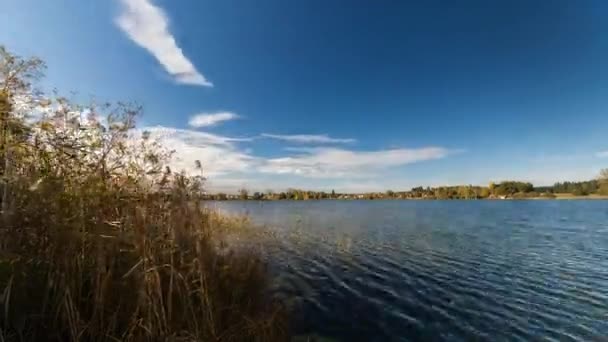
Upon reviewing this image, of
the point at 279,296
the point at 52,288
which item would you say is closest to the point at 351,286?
the point at 279,296

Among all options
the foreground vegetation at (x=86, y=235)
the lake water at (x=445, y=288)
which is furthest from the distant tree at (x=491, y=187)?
the foreground vegetation at (x=86, y=235)

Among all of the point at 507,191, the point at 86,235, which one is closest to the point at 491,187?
the point at 507,191

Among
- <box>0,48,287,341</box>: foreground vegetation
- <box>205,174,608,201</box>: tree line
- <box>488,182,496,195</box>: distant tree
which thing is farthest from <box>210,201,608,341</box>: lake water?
<box>488,182,496,195</box>: distant tree

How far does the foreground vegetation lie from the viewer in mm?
3896

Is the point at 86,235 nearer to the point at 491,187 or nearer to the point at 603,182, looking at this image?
the point at 603,182

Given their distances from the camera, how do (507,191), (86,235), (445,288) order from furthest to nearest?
1. (507,191)
2. (445,288)
3. (86,235)

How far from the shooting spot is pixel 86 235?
432 centimetres

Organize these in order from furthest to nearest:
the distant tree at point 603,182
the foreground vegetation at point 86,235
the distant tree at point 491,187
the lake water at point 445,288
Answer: the distant tree at point 491,187 → the distant tree at point 603,182 → the lake water at point 445,288 → the foreground vegetation at point 86,235

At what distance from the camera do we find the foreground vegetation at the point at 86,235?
3896mm

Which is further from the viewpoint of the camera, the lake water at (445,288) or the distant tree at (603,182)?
the distant tree at (603,182)

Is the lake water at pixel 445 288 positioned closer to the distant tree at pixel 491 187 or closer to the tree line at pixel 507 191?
the tree line at pixel 507 191

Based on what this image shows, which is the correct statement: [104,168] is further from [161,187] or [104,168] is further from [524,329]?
[524,329]

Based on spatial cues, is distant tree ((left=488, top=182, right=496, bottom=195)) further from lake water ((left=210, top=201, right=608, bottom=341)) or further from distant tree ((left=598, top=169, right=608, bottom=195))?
lake water ((left=210, top=201, right=608, bottom=341))

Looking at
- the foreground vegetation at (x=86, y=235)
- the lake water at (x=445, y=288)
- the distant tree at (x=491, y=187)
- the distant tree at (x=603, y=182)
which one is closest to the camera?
the foreground vegetation at (x=86, y=235)
